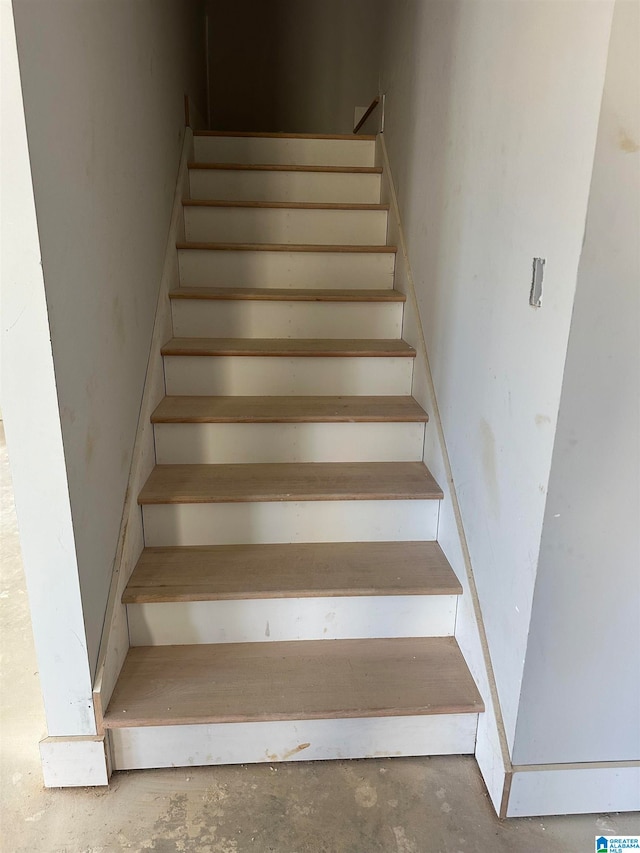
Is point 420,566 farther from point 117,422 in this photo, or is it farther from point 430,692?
point 117,422

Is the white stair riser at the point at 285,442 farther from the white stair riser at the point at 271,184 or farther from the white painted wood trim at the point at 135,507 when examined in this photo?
the white stair riser at the point at 271,184

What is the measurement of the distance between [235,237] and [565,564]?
1965 mm

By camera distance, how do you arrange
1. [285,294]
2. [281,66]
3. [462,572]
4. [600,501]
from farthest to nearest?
1. [281,66]
2. [285,294]
3. [462,572]
4. [600,501]

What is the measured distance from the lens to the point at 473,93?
4.92ft

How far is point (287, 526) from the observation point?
173 cm

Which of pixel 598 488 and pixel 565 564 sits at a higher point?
pixel 598 488

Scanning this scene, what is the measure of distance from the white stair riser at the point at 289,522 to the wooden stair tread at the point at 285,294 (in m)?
0.87

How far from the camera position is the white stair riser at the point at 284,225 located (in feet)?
8.18

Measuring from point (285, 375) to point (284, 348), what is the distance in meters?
0.10

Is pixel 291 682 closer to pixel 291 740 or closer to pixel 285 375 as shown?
pixel 291 740

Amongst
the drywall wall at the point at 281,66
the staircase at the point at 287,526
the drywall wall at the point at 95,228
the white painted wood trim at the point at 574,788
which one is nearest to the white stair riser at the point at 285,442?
the staircase at the point at 287,526

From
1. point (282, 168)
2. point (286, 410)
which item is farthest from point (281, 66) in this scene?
point (286, 410)

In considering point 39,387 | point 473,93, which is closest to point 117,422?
point 39,387

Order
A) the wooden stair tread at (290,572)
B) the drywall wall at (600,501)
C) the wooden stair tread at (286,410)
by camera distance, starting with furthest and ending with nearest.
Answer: the wooden stair tread at (286,410) → the wooden stair tread at (290,572) → the drywall wall at (600,501)
